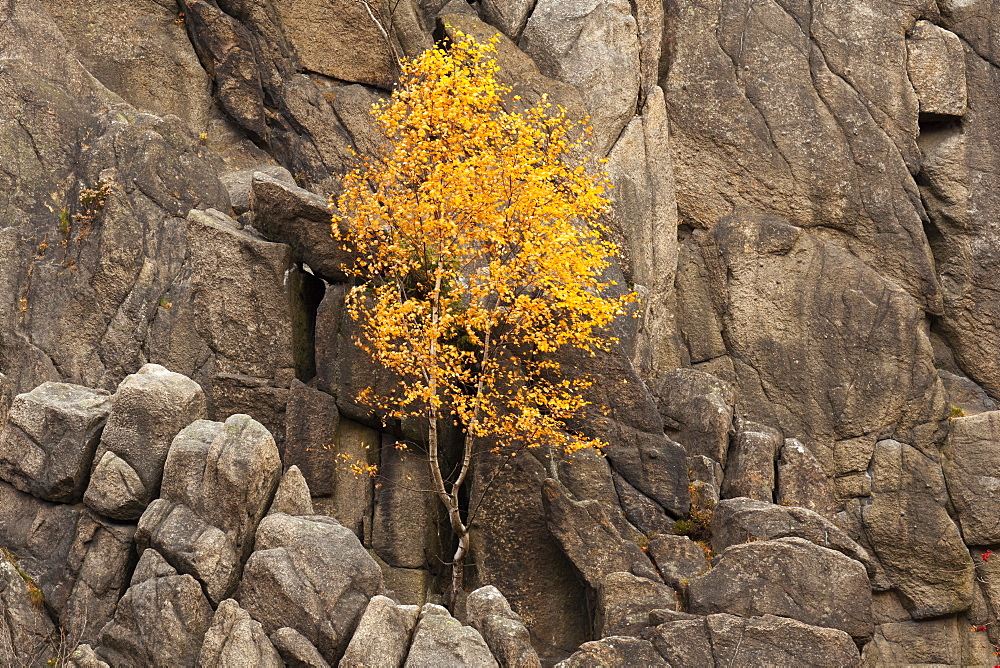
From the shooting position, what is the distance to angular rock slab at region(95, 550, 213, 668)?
26.6 m

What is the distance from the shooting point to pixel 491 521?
3362 centimetres

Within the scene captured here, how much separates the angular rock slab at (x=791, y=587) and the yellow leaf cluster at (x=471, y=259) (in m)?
6.62

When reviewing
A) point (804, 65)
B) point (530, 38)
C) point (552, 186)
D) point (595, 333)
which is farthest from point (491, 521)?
point (804, 65)

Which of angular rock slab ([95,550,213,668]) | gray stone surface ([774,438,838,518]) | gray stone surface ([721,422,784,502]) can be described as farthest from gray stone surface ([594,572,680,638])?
angular rock slab ([95,550,213,668])

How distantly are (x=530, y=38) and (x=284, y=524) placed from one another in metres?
28.2

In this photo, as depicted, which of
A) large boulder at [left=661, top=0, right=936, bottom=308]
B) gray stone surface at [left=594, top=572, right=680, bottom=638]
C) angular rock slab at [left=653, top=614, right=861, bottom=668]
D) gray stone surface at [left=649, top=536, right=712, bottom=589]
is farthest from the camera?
large boulder at [left=661, top=0, right=936, bottom=308]

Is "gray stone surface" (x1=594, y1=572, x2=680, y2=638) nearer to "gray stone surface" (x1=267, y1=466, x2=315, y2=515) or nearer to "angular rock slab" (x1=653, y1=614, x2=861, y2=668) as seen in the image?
"angular rock slab" (x1=653, y1=614, x2=861, y2=668)

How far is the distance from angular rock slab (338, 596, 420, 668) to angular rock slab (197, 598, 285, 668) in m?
2.00

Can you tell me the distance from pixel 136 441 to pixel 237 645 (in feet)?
24.1

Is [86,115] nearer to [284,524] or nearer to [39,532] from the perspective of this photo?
[39,532]

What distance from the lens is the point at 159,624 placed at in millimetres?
26812

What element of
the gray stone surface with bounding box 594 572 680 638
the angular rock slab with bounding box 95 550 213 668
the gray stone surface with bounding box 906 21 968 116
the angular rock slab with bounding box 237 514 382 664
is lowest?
the angular rock slab with bounding box 95 550 213 668

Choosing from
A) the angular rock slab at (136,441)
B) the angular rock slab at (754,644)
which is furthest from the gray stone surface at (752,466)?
the angular rock slab at (136,441)

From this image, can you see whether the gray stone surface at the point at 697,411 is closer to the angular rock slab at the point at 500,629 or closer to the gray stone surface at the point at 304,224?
the angular rock slab at the point at 500,629
